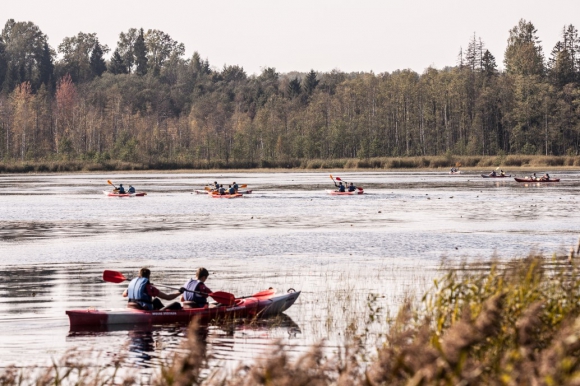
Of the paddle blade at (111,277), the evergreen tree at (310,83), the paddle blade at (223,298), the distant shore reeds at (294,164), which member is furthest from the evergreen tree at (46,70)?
the paddle blade at (223,298)

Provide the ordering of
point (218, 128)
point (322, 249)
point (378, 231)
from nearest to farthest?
point (322, 249) → point (378, 231) → point (218, 128)

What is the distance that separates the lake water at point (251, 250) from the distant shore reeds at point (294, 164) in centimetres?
5067

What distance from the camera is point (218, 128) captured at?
156000 mm

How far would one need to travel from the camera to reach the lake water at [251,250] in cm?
1919

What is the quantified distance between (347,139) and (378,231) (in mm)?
93857

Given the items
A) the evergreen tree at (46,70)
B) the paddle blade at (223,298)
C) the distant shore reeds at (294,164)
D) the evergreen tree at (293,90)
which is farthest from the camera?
the evergreen tree at (46,70)

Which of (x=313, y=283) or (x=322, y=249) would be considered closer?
(x=313, y=283)

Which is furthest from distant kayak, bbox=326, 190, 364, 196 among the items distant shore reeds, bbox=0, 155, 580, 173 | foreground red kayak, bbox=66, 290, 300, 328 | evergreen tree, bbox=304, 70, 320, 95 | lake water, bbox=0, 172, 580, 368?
evergreen tree, bbox=304, 70, 320, 95

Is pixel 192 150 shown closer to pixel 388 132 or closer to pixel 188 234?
pixel 388 132

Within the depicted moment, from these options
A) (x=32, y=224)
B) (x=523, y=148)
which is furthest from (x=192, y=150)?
(x=32, y=224)

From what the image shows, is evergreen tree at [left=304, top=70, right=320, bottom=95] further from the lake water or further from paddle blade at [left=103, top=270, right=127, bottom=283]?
paddle blade at [left=103, top=270, right=127, bottom=283]

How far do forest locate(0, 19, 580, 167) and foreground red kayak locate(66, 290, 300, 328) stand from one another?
348ft

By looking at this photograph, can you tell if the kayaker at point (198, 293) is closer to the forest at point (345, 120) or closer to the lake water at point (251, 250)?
the lake water at point (251, 250)

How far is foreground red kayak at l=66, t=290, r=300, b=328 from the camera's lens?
1980cm
